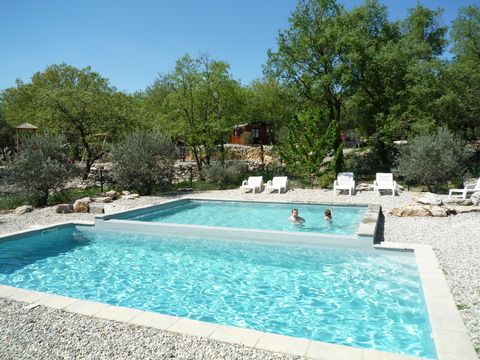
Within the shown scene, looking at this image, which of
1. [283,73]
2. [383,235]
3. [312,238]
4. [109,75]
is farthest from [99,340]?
[109,75]

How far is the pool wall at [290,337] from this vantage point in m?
3.46

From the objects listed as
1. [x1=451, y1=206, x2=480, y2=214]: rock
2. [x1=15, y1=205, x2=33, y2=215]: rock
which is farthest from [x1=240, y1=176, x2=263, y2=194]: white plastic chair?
[x1=15, y1=205, x2=33, y2=215]: rock

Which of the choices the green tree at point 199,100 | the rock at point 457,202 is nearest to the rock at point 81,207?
the green tree at point 199,100

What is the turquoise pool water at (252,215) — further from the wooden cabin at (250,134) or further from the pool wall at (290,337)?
the wooden cabin at (250,134)

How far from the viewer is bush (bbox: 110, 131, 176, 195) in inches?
635

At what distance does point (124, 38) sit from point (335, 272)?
42.8 ft

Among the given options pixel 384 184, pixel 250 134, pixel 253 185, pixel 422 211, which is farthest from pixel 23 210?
pixel 250 134

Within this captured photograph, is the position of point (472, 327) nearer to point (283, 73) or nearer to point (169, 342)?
point (169, 342)

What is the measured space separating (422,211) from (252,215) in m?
5.67

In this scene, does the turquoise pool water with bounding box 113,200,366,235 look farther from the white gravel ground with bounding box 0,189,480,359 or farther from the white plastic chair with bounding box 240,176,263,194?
the white gravel ground with bounding box 0,189,480,359

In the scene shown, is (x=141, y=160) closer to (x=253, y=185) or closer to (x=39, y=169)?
(x=39, y=169)

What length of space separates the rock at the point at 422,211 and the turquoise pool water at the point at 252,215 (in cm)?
132

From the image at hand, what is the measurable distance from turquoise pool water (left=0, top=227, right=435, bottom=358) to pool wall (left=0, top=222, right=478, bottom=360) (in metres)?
0.42

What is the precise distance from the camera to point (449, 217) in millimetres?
10258
